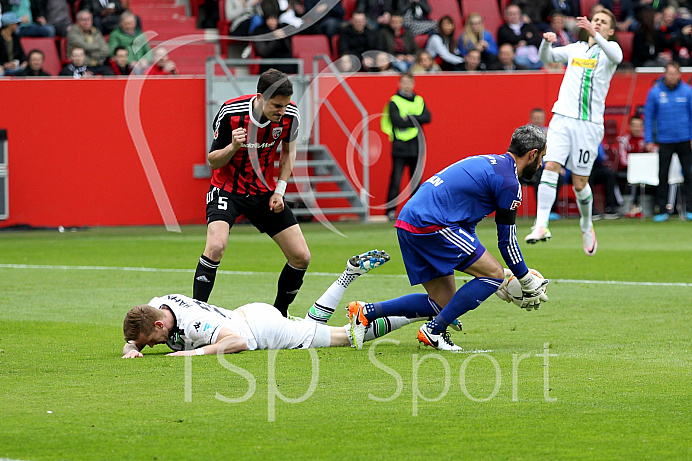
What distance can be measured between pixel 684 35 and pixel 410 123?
7.52 m

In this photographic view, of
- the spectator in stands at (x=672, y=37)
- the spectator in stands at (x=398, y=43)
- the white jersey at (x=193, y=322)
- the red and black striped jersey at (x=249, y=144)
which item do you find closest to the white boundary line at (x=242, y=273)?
the red and black striped jersey at (x=249, y=144)

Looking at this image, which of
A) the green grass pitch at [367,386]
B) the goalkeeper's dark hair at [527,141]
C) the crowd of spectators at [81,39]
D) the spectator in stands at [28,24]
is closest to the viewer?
the green grass pitch at [367,386]

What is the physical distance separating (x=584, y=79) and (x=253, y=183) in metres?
6.09

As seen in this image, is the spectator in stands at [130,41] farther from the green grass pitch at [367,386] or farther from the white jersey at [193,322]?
the white jersey at [193,322]

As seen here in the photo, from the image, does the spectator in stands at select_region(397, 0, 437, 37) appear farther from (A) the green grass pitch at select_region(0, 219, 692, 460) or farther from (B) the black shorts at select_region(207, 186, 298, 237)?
(B) the black shorts at select_region(207, 186, 298, 237)

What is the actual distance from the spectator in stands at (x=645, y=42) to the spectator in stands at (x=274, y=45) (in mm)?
7866

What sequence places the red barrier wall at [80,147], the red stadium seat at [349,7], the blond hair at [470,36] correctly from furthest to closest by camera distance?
the red stadium seat at [349,7] → the blond hair at [470,36] → the red barrier wall at [80,147]

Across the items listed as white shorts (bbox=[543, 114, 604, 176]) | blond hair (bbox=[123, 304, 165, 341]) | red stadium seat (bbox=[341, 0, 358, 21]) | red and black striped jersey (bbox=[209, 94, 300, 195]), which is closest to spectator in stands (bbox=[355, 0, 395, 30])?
red stadium seat (bbox=[341, 0, 358, 21])

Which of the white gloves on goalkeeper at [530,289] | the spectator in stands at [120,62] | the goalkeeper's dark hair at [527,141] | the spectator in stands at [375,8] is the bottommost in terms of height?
the spectator in stands at [120,62]

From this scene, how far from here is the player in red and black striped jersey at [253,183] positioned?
912 centimetres

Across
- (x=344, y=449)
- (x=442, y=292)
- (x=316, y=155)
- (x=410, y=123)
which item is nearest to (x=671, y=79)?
(x=410, y=123)

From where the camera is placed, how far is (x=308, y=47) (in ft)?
77.8

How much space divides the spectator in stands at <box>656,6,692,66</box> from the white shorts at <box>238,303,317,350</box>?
1859 cm

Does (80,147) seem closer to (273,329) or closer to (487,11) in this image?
(487,11)
